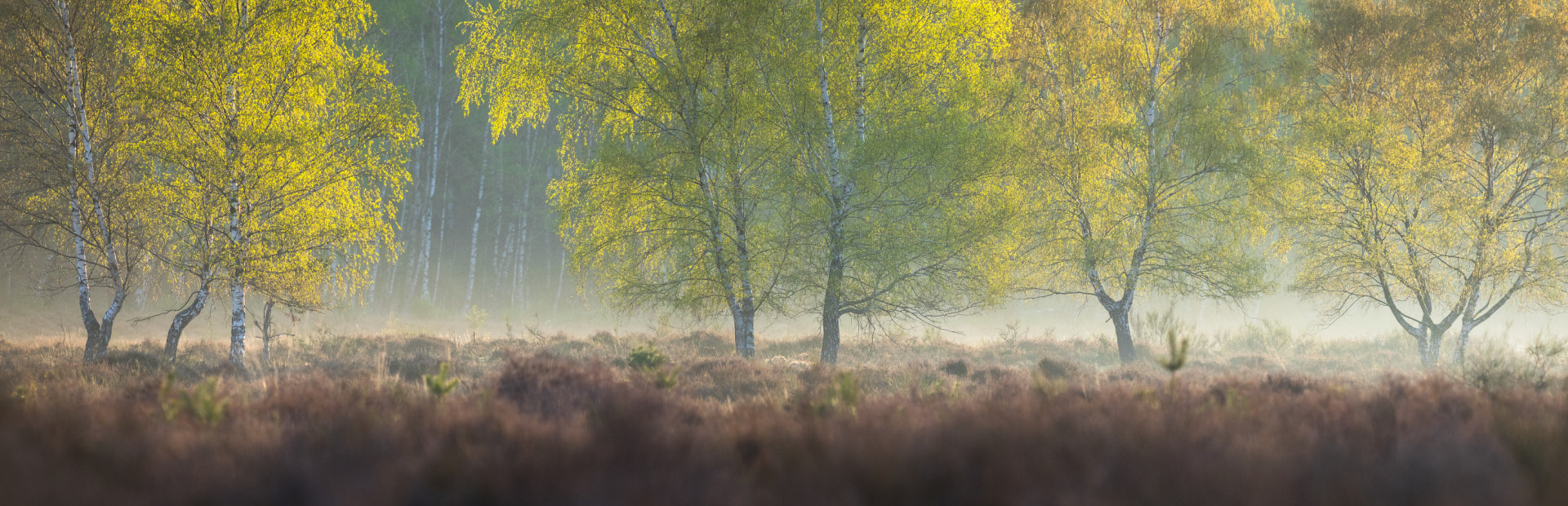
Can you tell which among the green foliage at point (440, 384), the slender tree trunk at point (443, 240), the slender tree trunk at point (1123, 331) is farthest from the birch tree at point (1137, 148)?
the slender tree trunk at point (443, 240)

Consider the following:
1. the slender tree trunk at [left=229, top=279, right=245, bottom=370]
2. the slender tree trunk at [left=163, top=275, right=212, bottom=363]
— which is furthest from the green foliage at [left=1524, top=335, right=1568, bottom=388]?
the slender tree trunk at [left=163, top=275, right=212, bottom=363]

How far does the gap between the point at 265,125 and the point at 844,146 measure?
26.7ft

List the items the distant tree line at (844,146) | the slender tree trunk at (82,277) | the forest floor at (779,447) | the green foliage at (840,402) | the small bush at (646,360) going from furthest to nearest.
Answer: the distant tree line at (844,146) → the slender tree trunk at (82,277) → the small bush at (646,360) → the green foliage at (840,402) → the forest floor at (779,447)

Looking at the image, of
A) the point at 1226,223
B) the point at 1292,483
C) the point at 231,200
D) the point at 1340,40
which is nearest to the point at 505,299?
the point at 231,200

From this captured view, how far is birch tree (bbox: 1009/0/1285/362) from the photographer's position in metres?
13.1

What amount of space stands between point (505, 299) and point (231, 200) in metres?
22.9

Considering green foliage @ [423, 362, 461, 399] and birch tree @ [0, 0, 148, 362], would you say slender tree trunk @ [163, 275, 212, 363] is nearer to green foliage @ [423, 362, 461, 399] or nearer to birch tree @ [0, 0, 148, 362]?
birch tree @ [0, 0, 148, 362]

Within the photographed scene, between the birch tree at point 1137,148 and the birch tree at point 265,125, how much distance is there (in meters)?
11.1

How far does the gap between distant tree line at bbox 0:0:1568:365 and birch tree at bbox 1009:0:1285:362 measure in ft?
0.25

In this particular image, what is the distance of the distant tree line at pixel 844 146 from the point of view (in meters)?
9.77

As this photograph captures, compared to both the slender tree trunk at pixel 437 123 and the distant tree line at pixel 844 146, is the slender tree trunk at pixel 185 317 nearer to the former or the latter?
the distant tree line at pixel 844 146

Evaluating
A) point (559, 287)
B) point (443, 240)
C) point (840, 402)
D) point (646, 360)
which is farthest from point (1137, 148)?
point (443, 240)

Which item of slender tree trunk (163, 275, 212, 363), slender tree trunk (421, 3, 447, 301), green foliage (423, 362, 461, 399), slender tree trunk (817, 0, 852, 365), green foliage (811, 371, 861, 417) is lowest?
green foliage (811, 371, 861, 417)

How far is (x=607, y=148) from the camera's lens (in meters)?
10.1
